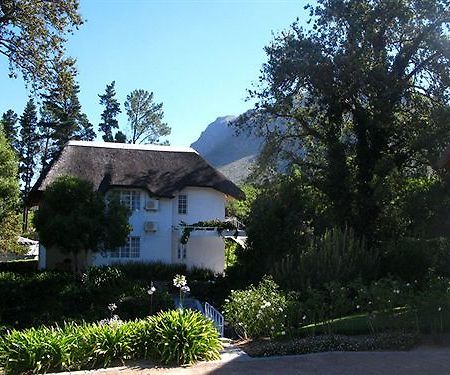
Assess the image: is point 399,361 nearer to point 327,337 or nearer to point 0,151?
point 327,337

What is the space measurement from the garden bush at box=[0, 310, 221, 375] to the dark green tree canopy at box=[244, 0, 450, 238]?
1565cm

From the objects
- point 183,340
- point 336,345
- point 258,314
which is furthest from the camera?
point 258,314

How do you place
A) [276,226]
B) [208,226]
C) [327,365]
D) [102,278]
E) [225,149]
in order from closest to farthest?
[327,365], [102,278], [276,226], [208,226], [225,149]

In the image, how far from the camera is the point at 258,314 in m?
11.2

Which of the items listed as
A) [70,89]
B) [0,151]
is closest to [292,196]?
[70,89]

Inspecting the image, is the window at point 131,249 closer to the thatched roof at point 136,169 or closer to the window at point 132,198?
the window at point 132,198

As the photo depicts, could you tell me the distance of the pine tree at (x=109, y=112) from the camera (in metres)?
66.8

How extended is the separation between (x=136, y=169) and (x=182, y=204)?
3.44 meters

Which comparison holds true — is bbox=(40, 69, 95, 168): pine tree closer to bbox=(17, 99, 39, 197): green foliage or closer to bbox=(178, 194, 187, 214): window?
bbox=(17, 99, 39, 197): green foliage

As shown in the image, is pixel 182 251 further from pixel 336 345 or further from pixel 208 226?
pixel 336 345

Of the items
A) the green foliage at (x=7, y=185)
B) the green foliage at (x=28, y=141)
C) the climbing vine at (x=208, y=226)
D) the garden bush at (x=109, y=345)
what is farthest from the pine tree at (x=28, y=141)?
the garden bush at (x=109, y=345)

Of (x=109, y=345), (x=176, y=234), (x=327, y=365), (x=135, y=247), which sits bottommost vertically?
(x=327, y=365)

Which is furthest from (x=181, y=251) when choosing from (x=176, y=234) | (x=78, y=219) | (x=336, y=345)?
(x=336, y=345)

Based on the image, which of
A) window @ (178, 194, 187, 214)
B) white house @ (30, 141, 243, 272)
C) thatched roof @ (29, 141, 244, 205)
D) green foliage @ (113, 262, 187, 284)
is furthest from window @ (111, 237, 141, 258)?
window @ (178, 194, 187, 214)
